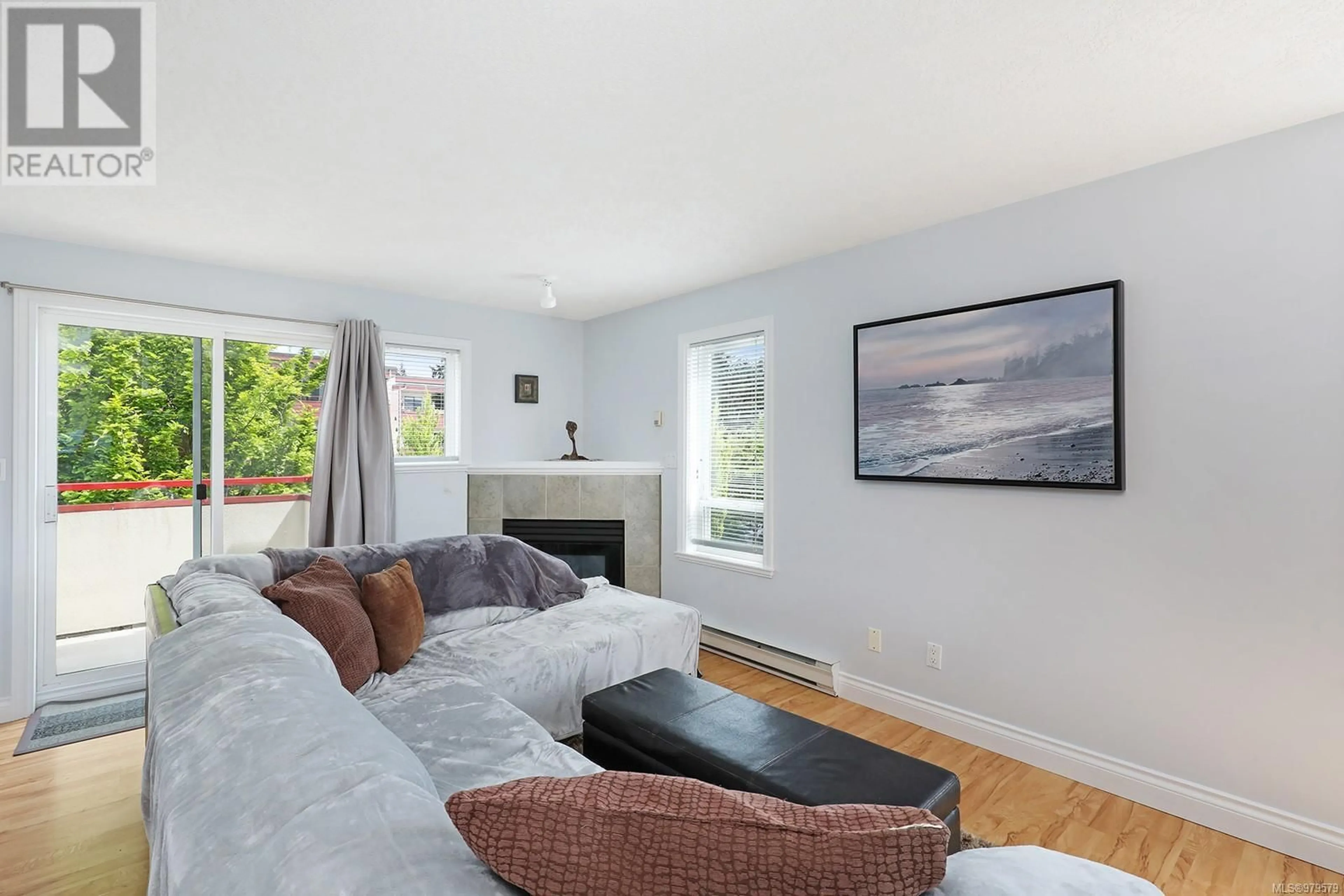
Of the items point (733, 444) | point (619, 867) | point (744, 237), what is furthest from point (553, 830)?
point (733, 444)

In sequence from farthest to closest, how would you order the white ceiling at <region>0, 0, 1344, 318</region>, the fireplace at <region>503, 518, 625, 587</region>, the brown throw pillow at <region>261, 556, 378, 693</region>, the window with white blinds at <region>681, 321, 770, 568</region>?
the fireplace at <region>503, 518, 625, 587</region>, the window with white blinds at <region>681, 321, 770, 568</region>, the brown throw pillow at <region>261, 556, 378, 693</region>, the white ceiling at <region>0, 0, 1344, 318</region>

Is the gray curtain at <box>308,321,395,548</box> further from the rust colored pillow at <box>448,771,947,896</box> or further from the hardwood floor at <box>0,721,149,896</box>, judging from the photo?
the rust colored pillow at <box>448,771,947,896</box>

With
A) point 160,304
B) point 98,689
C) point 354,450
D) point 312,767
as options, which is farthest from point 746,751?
point 160,304

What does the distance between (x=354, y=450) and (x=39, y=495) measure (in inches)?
57.6

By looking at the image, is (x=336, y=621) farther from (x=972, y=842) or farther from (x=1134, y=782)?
(x=1134, y=782)

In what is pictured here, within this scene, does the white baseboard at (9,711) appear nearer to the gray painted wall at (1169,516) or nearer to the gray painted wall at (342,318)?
the gray painted wall at (342,318)

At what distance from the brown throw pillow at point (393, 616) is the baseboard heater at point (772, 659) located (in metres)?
1.96

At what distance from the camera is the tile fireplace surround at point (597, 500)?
4602 mm

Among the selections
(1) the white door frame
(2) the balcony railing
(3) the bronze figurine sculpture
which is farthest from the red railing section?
(3) the bronze figurine sculpture

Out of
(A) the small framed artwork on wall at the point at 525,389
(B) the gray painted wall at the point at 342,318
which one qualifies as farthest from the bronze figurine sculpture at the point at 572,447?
(A) the small framed artwork on wall at the point at 525,389

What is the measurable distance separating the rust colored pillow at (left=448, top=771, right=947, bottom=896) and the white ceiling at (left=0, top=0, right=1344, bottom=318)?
5.58 feet

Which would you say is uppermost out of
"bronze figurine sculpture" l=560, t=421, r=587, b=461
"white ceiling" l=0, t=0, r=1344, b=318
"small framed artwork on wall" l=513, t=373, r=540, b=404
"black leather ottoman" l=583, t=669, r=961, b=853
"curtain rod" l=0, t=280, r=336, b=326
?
"white ceiling" l=0, t=0, r=1344, b=318

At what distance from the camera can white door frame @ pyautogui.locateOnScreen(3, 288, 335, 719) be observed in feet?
10.4

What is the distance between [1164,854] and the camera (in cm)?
212
